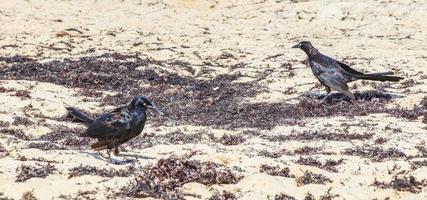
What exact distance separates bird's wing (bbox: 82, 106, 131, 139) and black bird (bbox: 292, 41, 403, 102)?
21.8 feet

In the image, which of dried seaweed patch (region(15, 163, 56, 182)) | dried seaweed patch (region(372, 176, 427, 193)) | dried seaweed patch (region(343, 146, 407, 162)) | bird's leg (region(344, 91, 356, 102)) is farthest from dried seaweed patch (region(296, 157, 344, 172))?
bird's leg (region(344, 91, 356, 102))

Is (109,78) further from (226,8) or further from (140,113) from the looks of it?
→ (226,8)

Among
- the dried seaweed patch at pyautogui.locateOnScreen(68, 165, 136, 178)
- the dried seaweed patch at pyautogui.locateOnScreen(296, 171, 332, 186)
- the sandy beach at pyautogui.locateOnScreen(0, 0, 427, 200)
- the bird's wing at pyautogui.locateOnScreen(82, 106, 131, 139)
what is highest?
the bird's wing at pyautogui.locateOnScreen(82, 106, 131, 139)

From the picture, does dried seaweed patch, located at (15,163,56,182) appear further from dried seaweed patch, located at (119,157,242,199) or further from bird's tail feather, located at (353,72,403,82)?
bird's tail feather, located at (353,72,403,82)

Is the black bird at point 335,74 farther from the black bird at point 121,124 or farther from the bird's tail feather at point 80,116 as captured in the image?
the black bird at point 121,124

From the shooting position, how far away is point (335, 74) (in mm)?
15461

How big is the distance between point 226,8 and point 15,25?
8.17 meters

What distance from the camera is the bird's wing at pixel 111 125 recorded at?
9.28 metres

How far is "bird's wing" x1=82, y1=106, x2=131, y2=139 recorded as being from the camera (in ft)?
30.5

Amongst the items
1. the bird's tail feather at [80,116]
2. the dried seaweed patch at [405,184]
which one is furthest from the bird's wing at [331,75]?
the bird's tail feather at [80,116]

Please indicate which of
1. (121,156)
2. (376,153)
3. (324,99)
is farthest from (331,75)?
(121,156)

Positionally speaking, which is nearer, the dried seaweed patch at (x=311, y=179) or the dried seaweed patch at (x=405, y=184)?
the dried seaweed patch at (x=405, y=184)

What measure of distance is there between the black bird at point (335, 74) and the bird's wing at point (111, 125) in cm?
663

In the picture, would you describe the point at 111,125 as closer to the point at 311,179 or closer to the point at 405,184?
the point at 311,179
